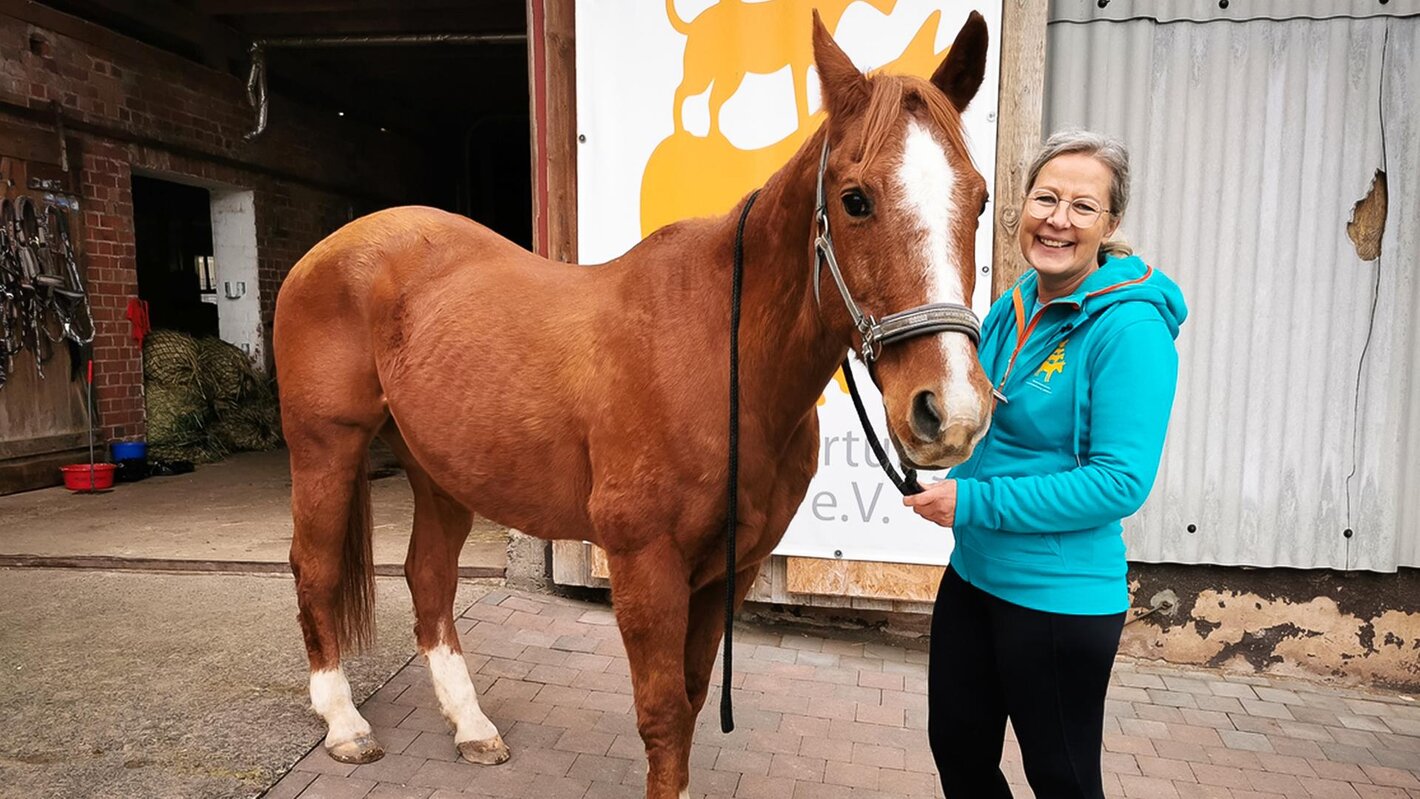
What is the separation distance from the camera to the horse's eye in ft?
4.37

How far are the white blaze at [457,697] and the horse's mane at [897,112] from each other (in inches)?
84.3

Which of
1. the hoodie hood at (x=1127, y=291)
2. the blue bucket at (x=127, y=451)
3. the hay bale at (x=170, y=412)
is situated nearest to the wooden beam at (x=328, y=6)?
the hay bale at (x=170, y=412)

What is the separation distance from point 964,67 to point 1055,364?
1.92 ft

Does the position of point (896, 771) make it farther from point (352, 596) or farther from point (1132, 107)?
point (1132, 107)

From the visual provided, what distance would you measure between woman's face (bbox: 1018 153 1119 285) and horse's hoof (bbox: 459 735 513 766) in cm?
214

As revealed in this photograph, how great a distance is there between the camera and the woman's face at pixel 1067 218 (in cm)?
138

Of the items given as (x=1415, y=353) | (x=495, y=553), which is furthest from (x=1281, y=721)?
(x=495, y=553)

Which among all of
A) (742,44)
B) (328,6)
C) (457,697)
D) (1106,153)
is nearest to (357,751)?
(457,697)

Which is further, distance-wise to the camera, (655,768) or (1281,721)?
(1281,721)

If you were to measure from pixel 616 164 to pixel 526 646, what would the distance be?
83.3 inches

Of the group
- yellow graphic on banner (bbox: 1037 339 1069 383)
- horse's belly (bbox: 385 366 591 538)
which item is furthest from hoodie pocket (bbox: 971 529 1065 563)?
horse's belly (bbox: 385 366 591 538)

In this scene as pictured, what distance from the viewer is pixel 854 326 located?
4.60 feet

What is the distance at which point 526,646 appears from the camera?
339 cm

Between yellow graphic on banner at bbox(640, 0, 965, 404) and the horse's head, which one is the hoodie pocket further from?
yellow graphic on banner at bbox(640, 0, 965, 404)
